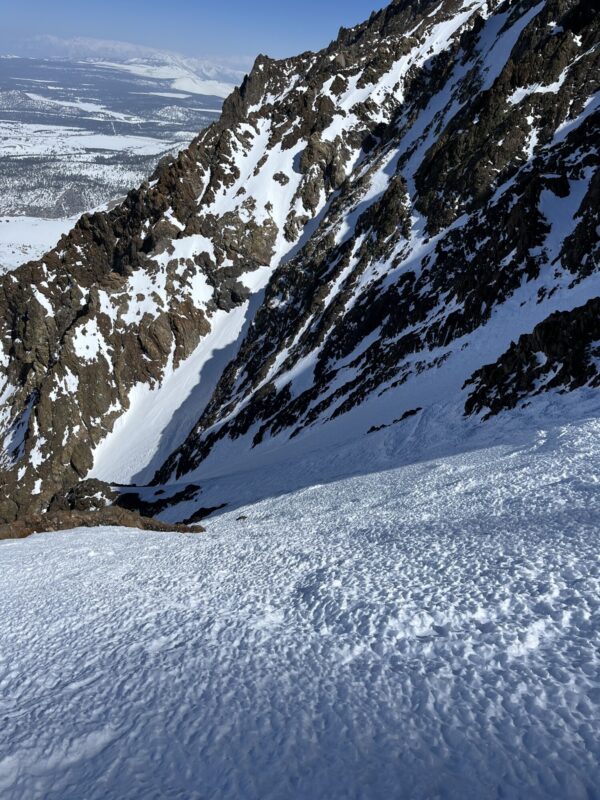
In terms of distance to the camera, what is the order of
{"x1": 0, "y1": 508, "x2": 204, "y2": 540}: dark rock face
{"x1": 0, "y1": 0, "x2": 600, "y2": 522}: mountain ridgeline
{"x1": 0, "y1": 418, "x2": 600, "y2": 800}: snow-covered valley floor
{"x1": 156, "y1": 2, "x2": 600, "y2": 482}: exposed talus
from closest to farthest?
{"x1": 0, "y1": 418, "x2": 600, "y2": 800}: snow-covered valley floor
{"x1": 0, "y1": 508, "x2": 204, "y2": 540}: dark rock face
{"x1": 0, "y1": 0, "x2": 600, "y2": 522}: mountain ridgeline
{"x1": 156, "y1": 2, "x2": 600, "y2": 482}: exposed talus

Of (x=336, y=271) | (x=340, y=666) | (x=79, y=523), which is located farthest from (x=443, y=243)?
(x=340, y=666)

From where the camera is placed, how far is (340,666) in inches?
282

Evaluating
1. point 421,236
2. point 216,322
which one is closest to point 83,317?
point 216,322

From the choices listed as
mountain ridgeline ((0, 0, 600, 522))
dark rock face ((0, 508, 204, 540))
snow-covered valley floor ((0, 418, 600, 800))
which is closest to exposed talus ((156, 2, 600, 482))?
mountain ridgeline ((0, 0, 600, 522))

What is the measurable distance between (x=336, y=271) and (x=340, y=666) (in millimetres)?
68305

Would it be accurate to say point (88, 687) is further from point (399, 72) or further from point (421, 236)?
point (399, 72)

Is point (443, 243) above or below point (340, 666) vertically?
above

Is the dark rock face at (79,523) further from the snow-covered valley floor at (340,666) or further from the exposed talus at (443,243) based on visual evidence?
the exposed talus at (443,243)

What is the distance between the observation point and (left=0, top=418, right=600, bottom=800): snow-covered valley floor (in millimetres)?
5062

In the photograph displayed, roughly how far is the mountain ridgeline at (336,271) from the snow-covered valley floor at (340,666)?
12.6 metres

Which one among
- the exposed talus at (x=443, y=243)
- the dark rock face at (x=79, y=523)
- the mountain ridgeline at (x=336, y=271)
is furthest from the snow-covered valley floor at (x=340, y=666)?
the exposed talus at (x=443, y=243)

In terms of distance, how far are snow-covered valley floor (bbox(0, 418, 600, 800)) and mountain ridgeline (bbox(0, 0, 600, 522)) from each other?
12612 millimetres

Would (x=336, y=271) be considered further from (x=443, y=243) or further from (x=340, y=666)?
(x=340, y=666)

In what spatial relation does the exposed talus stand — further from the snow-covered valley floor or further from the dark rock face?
the dark rock face
